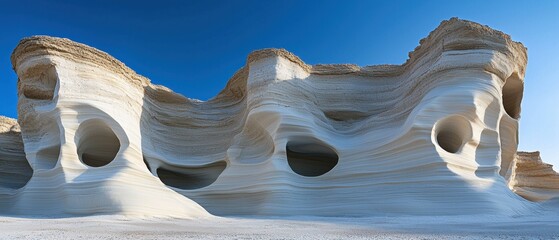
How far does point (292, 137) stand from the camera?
1206 centimetres

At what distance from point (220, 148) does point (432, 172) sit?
719 cm

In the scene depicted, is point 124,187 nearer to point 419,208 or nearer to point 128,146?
point 128,146

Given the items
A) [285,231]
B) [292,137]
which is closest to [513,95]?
[292,137]

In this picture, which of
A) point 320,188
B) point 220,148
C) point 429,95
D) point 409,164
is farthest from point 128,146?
point 429,95

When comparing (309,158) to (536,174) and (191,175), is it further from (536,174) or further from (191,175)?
(536,174)

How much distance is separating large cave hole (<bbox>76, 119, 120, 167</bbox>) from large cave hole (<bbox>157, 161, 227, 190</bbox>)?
1.87 meters

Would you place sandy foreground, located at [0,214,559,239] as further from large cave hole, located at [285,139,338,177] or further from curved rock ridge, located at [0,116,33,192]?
curved rock ridge, located at [0,116,33,192]

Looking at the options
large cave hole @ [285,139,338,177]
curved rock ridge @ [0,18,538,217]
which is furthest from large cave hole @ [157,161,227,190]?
large cave hole @ [285,139,338,177]

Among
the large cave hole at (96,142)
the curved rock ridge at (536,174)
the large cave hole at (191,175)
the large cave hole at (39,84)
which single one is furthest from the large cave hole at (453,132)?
the large cave hole at (39,84)

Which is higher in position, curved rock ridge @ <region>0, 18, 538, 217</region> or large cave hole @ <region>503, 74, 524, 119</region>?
large cave hole @ <region>503, 74, 524, 119</region>

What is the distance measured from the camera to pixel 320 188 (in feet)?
36.5

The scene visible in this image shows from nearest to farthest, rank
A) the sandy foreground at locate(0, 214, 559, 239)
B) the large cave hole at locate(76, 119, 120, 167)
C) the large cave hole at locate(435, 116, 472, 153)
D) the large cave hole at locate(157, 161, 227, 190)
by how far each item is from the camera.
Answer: the sandy foreground at locate(0, 214, 559, 239) → the large cave hole at locate(435, 116, 472, 153) → the large cave hole at locate(76, 119, 120, 167) → the large cave hole at locate(157, 161, 227, 190)

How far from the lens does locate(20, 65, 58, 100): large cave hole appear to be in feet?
38.2

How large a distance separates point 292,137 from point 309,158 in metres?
1.98
